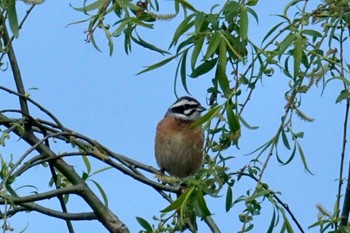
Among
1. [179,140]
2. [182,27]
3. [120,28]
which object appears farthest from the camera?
[179,140]

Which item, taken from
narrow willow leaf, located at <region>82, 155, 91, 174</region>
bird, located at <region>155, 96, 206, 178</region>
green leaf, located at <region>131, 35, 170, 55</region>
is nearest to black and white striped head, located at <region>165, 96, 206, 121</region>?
bird, located at <region>155, 96, 206, 178</region>

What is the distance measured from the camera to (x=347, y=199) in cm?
337

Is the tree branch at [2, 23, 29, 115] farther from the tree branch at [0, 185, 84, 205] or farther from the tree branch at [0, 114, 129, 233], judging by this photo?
the tree branch at [0, 185, 84, 205]

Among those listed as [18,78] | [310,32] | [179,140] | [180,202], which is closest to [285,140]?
[310,32]

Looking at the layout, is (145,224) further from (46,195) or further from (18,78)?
(18,78)

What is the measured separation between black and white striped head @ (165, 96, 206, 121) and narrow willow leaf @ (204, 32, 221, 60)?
342cm

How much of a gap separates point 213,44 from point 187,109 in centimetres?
353

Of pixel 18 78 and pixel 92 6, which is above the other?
pixel 18 78

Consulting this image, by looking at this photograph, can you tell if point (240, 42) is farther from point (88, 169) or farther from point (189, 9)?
point (88, 169)

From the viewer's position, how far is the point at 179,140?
632 centimetres

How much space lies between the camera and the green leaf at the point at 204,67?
2.96 m

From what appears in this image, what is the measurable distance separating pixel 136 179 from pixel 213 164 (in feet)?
2.27

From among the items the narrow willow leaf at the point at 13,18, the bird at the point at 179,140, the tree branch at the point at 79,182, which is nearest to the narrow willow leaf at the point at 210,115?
the narrow willow leaf at the point at 13,18

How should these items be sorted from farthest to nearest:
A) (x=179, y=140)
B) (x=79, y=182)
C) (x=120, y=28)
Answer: (x=179, y=140) → (x=79, y=182) → (x=120, y=28)
